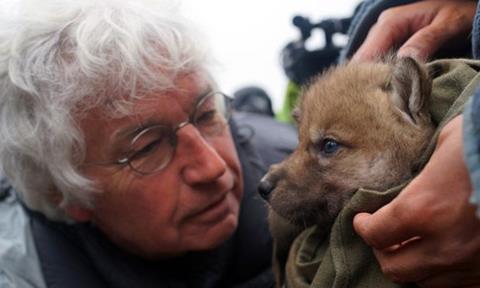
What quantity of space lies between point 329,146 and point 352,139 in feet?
0.23

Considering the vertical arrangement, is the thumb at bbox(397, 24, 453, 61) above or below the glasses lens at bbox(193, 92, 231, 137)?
above

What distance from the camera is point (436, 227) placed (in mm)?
1002

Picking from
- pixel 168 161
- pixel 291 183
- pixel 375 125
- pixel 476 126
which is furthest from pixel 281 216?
pixel 476 126

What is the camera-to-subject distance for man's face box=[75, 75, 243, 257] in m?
1.86

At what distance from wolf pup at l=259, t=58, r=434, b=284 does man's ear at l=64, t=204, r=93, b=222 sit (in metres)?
0.73

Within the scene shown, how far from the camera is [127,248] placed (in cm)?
208

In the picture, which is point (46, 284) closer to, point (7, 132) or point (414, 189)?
point (7, 132)

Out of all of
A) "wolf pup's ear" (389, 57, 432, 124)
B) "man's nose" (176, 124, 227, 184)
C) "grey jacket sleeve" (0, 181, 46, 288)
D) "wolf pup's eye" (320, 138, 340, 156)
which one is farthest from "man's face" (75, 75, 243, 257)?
"wolf pup's ear" (389, 57, 432, 124)

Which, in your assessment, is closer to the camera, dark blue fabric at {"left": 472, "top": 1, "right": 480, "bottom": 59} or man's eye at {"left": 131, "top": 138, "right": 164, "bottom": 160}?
dark blue fabric at {"left": 472, "top": 1, "right": 480, "bottom": 59}

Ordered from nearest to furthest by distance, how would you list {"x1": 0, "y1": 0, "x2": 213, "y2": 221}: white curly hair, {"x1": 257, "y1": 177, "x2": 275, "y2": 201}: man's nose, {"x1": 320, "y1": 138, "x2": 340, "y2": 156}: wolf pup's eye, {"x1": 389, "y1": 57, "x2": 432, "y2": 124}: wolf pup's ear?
{"x1": 389, "y1": 57, "x2": 432, "y2": 124}: wolf pup's ear → {"x1": 320, "y1": 138, "x2": 340, "y2": 156}: wolf pup's eye → {"x1": 257, "y1": 177, "x2": 275, "y2": 201}: man's nose → {"x1": 0, "y1": 0, "x2": 213, "y2": 221}: white curly hair

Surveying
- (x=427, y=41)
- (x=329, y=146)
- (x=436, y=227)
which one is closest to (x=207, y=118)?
(x=329, y=146)

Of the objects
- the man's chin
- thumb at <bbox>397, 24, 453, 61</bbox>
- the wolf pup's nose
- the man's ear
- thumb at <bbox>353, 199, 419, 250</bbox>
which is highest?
thumb at <bbox>397, 24, 453, 61</bbox>

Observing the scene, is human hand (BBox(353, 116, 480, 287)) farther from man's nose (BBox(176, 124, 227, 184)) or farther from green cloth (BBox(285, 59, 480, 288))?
man's nose (BBox(176, 124, 227, 184))

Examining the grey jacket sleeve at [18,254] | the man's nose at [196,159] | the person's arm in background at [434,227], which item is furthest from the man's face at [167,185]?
the person's arm in background at [434,227]
